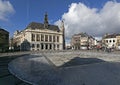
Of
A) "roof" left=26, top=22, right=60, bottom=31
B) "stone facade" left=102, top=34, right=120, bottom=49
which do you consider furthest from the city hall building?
"stone facade" left=102, top=34, right=120, bottom=49

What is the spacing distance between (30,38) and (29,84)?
275 feet

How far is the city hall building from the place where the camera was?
96.2 metres

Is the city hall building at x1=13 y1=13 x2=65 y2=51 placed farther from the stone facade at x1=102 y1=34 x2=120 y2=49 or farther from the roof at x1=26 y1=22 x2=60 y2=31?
the stone facade at x1=102 y1=34 x2=120 y2=49

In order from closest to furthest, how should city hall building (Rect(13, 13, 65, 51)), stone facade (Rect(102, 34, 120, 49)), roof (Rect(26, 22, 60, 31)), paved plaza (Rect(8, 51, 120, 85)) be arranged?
paved plaza (Rect(8, 51, 120, 85))
city hall building (Rect(13, 13, 65, 51))
roof (Rect(26, 22, 60, 31))
stone facade (Rect(102, 34, 120, 49))

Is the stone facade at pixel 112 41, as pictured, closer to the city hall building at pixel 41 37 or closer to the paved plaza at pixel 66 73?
the city hall building at pixel 41 37

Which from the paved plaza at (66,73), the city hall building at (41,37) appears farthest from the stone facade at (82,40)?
the paved plaza at (66,73)

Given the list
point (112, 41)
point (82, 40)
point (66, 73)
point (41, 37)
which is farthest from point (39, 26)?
point (66, 73)

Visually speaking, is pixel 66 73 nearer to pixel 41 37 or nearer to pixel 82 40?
pixel 41 37

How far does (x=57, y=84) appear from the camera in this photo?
14133 mm

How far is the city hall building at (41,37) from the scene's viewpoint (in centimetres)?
9619

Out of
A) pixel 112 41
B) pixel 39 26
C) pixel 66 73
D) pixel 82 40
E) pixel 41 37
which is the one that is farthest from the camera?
pixel 82 40

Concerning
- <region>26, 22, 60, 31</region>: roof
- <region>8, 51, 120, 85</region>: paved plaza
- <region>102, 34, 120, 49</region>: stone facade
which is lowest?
<region>8, 51, 120, 85</region>: paved plaza

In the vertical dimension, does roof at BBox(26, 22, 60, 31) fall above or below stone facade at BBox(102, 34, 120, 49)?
above

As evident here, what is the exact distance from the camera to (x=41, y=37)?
102500 millimetres
